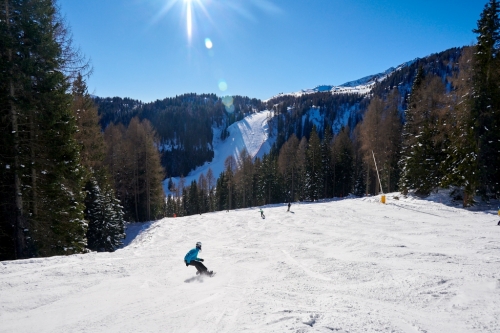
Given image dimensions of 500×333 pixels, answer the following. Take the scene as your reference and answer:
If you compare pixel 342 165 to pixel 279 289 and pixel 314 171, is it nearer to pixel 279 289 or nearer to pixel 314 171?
pixel 314 171

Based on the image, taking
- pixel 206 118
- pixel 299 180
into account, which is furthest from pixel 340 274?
pixel 206 118

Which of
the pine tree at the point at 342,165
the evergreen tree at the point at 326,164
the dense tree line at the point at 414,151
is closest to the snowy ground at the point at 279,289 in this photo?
the dense tree line at the point at 414,151

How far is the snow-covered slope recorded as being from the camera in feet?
447

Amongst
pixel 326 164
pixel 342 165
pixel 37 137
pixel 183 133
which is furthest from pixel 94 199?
pixel 183 133

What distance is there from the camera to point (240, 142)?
525 feet

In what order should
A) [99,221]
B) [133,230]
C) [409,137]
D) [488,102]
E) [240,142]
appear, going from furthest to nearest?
[240,142]
[409,137]
[133,230]
[99,221]
[488,102]

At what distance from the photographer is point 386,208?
23.2m

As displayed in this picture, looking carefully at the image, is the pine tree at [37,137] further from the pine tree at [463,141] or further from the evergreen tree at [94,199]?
the pine tree at [463,141]

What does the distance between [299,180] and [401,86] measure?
491ft

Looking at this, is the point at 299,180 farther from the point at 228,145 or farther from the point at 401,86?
the point at 401,86

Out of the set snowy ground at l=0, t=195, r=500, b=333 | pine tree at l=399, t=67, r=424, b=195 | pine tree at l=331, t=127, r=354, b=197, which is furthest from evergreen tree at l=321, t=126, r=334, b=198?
snowy ground at l=0, t=195, r=500, b=333

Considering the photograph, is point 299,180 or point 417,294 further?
point 299,180

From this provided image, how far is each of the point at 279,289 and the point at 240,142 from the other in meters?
154

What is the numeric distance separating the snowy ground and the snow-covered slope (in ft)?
362
